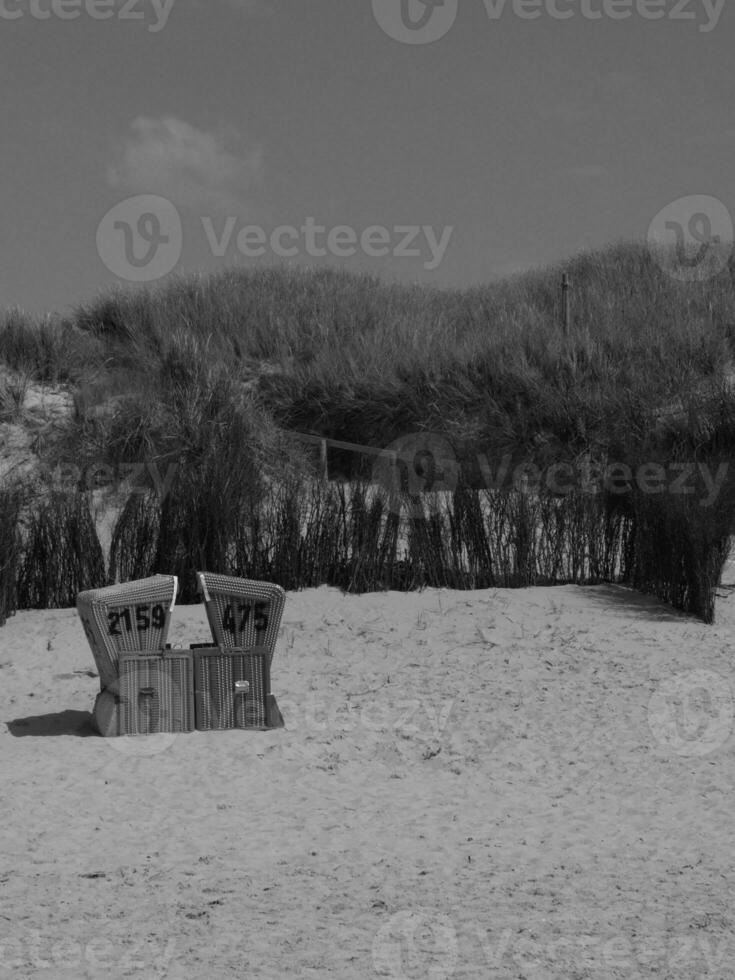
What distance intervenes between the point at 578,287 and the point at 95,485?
10.2 metres

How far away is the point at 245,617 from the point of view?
604cm

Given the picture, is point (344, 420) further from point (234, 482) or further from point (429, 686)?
point (429, 686)

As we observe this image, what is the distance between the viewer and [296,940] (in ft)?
12.0

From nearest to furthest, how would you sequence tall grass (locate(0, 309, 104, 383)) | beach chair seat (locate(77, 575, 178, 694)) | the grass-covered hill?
A: 1. beach chair seat (locate(77, 575, 178, 694))
2. the grass-covered hill
3. tall grass (locate(0, 309, 104, 383))

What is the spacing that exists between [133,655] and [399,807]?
1.46 meters

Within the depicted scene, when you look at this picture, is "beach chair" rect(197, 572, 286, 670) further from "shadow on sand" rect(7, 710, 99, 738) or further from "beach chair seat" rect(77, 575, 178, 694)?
"shadow on sand" rect(7, 710, 99, 738)

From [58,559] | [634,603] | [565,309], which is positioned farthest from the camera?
[565,309]

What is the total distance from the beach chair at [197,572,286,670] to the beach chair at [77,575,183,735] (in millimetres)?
228

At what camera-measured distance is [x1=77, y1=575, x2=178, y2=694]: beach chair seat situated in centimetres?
572

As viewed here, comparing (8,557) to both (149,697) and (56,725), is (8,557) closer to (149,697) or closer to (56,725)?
(56,725)

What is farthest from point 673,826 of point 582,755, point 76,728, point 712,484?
point 712,484

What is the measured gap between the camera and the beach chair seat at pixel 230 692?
5965mm

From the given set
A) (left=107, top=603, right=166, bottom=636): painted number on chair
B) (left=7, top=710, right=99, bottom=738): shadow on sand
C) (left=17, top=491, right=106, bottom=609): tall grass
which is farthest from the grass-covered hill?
(left=107, top=603, right=166, bottom=636): painted number on chair

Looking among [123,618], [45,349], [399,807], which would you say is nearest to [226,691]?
[123,618]
